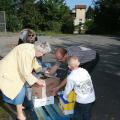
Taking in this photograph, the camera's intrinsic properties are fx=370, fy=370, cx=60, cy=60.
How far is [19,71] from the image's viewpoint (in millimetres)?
6066

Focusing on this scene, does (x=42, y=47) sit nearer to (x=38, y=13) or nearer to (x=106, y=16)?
(x=106, y=16)

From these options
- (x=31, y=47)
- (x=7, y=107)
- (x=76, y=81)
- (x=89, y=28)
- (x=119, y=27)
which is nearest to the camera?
(x=76, y=81)

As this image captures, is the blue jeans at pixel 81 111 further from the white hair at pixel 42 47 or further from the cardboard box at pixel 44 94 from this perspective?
the white hair at pixel 42 47

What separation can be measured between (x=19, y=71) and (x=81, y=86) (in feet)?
3.98

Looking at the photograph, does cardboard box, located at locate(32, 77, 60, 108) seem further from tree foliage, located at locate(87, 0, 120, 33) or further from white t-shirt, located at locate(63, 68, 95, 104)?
tree foliage, located at locate(87, 0, 120, 33)

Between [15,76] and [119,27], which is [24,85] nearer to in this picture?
[15,76]

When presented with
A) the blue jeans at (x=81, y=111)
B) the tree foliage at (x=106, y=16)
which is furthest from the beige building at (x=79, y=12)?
the blue jeans at (x=81, y=111)

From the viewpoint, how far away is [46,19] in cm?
4047

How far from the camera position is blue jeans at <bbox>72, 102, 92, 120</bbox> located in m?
5.44

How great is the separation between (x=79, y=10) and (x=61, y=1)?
125ft

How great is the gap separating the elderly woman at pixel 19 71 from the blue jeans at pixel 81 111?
780 mm

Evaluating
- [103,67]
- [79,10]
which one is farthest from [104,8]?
[79,10]

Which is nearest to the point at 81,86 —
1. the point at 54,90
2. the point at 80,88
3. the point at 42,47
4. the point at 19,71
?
the point at 80,88

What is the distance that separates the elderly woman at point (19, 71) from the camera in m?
5.86
